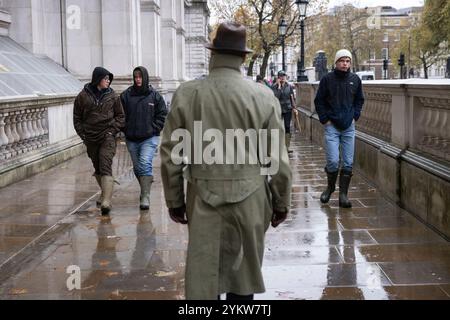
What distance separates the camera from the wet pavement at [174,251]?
5.62m

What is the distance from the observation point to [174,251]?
6887 mm

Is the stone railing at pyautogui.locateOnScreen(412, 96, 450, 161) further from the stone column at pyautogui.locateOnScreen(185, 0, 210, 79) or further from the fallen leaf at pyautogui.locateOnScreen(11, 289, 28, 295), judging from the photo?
the stone column at pyautogui.locateOnScreen(185, 0, 210, 79)

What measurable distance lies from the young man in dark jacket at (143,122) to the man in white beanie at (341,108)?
7.14ft

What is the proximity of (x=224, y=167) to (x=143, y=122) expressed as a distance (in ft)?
17.4

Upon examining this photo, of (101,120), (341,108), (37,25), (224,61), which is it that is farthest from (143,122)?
(37,25)

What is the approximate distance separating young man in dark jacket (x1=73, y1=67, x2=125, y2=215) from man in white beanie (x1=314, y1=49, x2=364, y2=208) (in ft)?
8.84

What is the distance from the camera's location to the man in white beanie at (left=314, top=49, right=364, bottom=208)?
8867mm

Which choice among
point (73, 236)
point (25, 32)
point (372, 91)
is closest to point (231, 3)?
point (25, 32)

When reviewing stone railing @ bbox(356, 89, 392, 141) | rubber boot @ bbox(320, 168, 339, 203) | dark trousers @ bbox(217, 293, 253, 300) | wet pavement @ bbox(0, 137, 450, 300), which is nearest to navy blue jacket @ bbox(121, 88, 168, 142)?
wet pavement @ bbox(0, 137, 450, 300)

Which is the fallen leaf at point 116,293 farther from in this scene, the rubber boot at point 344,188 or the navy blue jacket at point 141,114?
the rubber boot at point 344,188

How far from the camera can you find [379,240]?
722 cm

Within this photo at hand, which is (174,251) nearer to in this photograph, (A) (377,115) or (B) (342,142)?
(B) (342,142)

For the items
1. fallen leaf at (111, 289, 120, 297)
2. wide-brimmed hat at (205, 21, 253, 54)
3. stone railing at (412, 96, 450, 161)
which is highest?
wide-brimmed hat at (205, 21, 253, 54)

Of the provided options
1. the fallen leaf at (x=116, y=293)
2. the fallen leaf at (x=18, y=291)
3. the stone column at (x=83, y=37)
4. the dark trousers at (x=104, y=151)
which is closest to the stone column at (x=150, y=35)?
the stone column at (x=83, y=37)
